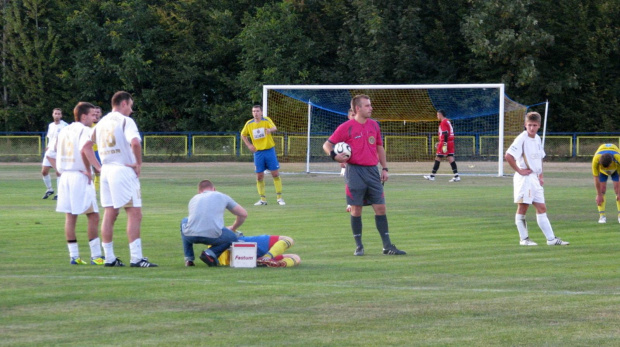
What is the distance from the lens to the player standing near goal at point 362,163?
1173 cm

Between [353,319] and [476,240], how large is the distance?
6.51m

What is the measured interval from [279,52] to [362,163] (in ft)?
129

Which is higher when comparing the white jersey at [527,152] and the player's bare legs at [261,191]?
the white jersey at [527,152]

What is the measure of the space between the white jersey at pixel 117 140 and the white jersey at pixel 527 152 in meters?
5.26

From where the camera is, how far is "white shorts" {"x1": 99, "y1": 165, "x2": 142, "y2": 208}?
34.0 feet

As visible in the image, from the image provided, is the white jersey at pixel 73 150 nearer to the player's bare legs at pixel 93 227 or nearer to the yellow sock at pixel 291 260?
the player's bare legs at pixel 93 227

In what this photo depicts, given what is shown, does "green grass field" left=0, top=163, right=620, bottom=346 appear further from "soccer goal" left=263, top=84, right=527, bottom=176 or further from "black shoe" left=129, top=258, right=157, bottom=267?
"soccer goal" left=263, top=84, right=527, bottom=176

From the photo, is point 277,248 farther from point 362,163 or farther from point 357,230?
point 362,163

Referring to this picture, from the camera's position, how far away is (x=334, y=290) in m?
8.80

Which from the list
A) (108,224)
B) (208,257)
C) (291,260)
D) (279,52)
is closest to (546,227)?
(291,260)

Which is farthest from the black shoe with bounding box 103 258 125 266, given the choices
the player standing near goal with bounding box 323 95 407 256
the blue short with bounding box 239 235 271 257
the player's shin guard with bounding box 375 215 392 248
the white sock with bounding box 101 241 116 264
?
the player's shin guard with bounding box 375 215 392 248

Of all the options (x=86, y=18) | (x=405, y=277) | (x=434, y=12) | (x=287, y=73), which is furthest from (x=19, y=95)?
(x=405, y=277)

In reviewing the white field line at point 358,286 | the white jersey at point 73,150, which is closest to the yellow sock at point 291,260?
the white field line at point 358,286

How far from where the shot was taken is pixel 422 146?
142 feet
